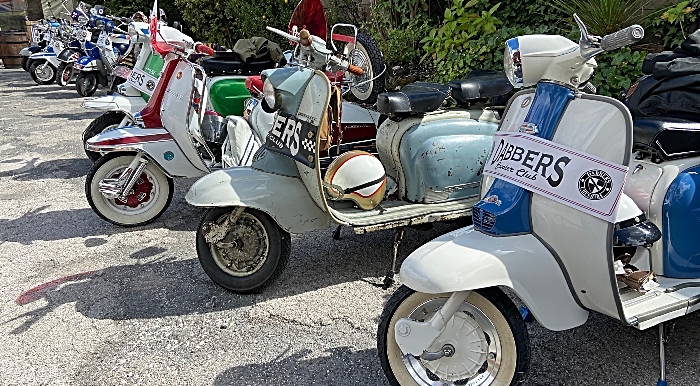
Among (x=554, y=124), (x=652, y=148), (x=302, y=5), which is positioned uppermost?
(x=302, y=5)

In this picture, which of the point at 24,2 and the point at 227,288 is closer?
the point at 227,288

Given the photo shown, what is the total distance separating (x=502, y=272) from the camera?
1960 mm

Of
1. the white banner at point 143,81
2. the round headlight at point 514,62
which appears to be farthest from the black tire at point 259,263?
the white banner at point 143,81

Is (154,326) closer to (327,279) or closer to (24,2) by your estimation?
(327,279)

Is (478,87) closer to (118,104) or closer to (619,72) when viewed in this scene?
(619,72)

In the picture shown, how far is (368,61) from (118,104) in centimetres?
238

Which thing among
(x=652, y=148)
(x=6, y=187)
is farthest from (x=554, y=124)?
(x=6, y=187)

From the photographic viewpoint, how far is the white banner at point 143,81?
16.4 feet

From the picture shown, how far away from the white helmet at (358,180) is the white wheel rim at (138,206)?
1521 millimetres

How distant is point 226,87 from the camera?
5.00m

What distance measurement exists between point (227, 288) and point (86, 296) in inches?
29.4

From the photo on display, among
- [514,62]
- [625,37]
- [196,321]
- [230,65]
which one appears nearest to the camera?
[625,37]

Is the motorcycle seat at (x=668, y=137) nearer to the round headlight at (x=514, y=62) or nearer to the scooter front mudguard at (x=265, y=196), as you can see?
the round headlight at (x=514, y=62)

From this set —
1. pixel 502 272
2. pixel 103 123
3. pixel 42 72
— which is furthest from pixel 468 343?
pixel 42 72
